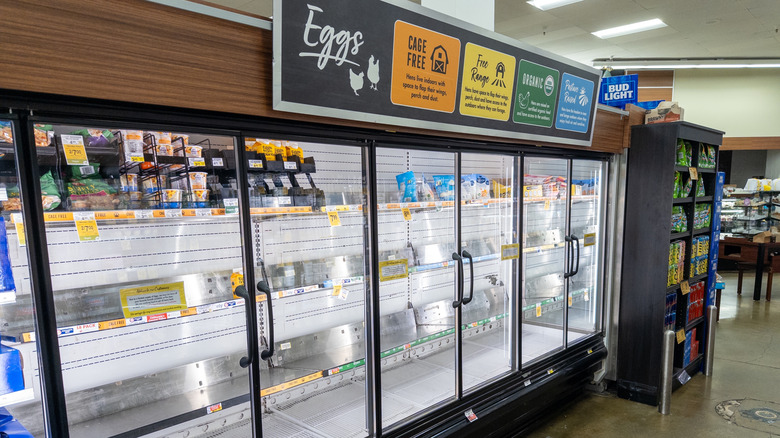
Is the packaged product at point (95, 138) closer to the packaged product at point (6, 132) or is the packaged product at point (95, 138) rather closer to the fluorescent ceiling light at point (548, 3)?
the packaged product at point (6, 132)

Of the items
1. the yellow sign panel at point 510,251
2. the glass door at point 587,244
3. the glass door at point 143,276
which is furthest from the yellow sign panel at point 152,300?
the glass door at point 587,244

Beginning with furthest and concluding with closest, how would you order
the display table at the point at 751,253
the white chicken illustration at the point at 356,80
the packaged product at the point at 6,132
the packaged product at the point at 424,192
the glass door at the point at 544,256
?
the display table at the point at 751,253
the glass door at the point at 544,256
the packaged product at the point at 424,192
the white chicken illustration at the point at 356,80
the packaged product at the point at 6,132

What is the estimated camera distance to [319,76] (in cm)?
178

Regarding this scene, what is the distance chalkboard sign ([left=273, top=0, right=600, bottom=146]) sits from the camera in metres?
1.71

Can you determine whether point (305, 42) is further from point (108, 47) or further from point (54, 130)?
point (54, 130)

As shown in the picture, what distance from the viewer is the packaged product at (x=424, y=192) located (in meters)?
3.02

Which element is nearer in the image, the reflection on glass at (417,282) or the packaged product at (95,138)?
the packaged product at (95,138)

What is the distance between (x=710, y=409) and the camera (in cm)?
368

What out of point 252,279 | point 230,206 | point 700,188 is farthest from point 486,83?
point 700,188

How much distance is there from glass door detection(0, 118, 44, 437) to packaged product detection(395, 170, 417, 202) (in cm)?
191

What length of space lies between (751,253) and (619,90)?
5.82 m

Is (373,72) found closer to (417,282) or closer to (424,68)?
(424,68)

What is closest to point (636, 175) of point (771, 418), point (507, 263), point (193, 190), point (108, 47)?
point (507, 263)

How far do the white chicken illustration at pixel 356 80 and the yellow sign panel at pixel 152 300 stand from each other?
1.08 m
